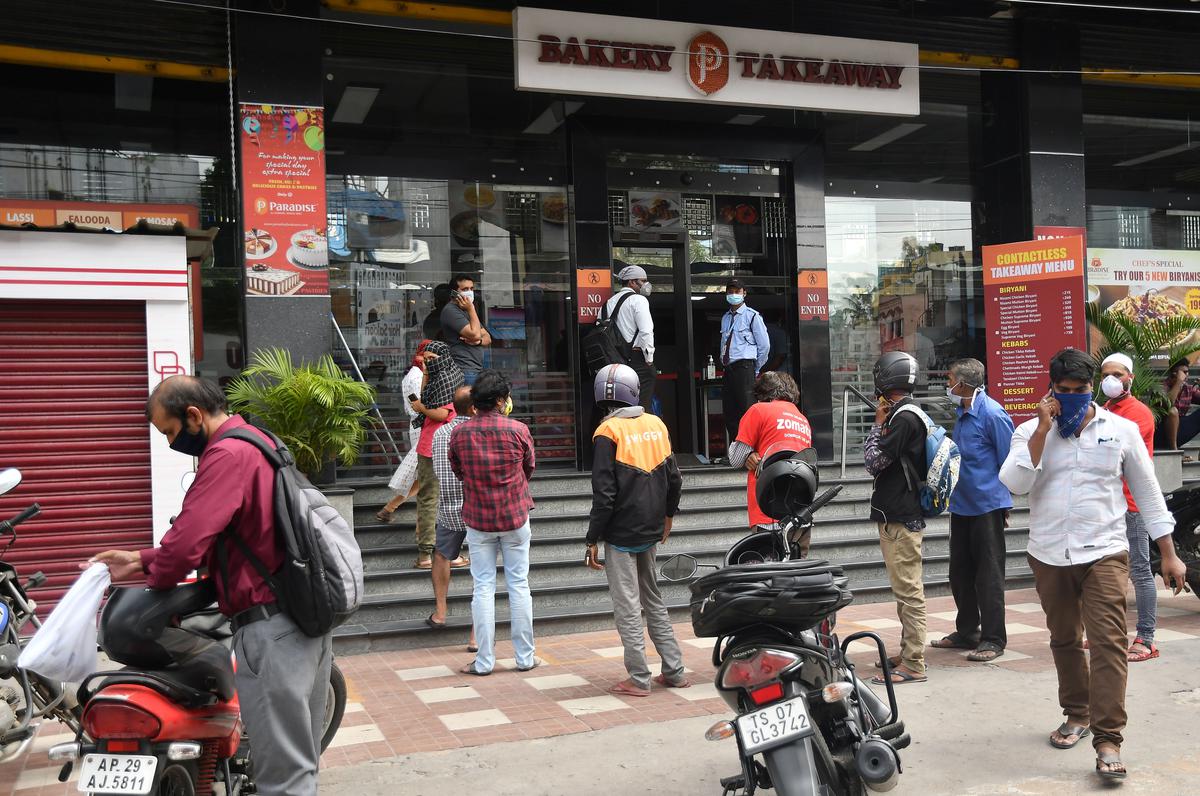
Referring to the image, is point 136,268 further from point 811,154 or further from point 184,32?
point 811,154

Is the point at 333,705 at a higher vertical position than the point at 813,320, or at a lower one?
lower

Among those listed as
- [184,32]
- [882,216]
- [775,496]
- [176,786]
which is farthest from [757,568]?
[882,216]

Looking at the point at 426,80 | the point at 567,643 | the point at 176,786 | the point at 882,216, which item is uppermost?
the point at 426,80

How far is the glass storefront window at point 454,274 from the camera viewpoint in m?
11.1

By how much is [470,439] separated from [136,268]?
9.85ft

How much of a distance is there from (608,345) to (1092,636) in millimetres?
6046

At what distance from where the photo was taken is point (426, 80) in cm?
1134

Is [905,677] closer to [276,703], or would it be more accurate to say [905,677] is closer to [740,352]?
[276,703]

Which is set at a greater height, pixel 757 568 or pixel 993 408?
pixel 993 408

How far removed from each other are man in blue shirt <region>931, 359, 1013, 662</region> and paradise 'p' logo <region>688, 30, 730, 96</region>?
522 centimetres

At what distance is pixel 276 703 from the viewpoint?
343cm

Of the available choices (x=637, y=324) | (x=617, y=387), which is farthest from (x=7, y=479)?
(x=637, y=324)

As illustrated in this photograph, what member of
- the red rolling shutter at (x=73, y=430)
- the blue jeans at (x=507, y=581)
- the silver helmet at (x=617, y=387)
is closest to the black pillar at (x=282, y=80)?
the red rolling shutter at (x=73, y=430)

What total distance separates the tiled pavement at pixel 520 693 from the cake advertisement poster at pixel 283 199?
378 centimetres
